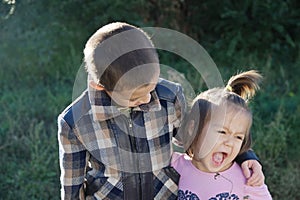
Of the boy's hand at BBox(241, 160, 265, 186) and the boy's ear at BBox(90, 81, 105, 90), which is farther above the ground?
the boy's ear at BBox(90, 81, 105, 90)

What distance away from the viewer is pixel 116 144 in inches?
78.4

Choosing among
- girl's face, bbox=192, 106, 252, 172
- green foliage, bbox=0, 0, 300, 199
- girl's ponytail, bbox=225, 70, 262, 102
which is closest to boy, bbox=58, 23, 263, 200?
girl's face, bbox=192, 106, 252, 172

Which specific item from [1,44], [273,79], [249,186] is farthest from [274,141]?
[1,44]

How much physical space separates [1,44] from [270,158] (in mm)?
2394

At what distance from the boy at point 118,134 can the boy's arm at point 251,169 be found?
0.01m

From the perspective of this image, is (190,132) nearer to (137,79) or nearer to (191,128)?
(191,128)

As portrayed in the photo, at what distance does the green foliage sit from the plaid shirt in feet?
4.10

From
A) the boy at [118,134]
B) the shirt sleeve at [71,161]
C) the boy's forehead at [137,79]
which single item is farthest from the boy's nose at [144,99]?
the shirt sleeve at [71,161]

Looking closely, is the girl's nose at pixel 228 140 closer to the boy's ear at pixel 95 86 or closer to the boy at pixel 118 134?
the boy at pixel 118 134

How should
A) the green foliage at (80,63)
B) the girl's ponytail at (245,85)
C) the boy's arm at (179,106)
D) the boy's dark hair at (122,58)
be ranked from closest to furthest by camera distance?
the boy's dark hair at (122,58), the boy's arm at (179,106), the girl's ponytail at (245,85), the green foliage at (80,63)

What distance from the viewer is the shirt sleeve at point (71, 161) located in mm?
1966

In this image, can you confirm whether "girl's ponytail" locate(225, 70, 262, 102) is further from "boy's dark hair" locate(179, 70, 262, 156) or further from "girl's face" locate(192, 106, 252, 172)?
"girl's face" locate(192, 106, 252, 172)

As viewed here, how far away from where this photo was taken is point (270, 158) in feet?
11.3

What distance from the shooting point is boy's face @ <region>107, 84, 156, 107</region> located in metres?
1.79
